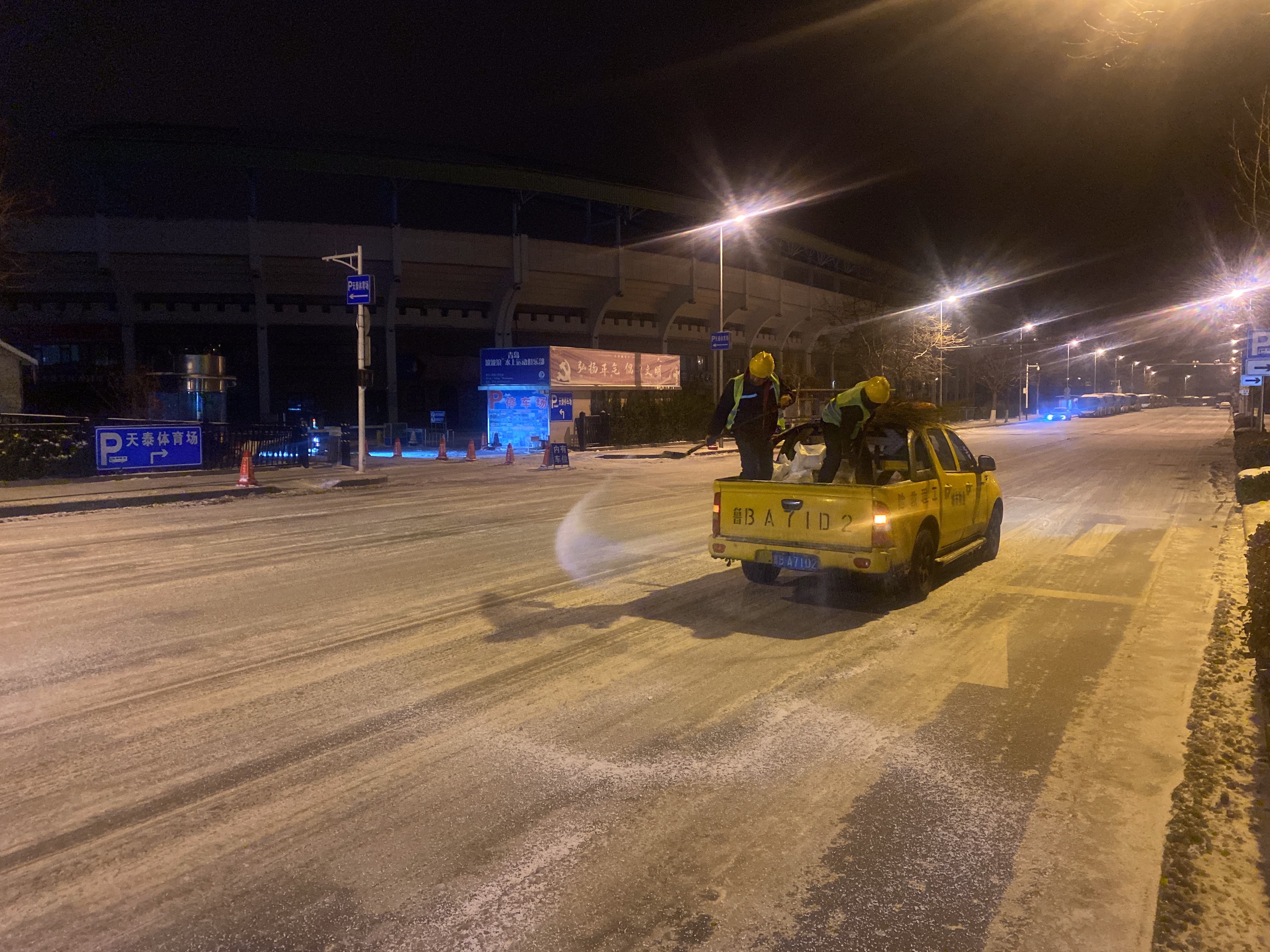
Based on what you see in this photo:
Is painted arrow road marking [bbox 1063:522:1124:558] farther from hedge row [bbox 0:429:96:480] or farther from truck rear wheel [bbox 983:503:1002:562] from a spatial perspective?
hedge row [bbox 0:429:96:480]

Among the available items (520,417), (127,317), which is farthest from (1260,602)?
(127,317)

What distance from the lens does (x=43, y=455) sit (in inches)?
794

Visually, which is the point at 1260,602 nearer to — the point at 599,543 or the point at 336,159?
the point at 599,543

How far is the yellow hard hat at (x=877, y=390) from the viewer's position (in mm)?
8570

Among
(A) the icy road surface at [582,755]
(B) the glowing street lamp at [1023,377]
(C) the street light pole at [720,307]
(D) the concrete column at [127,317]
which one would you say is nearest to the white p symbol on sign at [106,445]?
(A) the icy road surface at [582,755]

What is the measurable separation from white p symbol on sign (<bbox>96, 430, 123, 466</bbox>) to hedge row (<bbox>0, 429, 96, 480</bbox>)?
0.32m

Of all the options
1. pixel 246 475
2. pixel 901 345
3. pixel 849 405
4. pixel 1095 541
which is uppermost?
pixel 901 345

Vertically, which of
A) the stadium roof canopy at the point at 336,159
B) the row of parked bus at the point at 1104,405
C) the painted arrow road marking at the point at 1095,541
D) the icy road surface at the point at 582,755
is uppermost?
the stadium roof canopy at the point at 336,159

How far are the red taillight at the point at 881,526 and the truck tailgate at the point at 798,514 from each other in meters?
0.04

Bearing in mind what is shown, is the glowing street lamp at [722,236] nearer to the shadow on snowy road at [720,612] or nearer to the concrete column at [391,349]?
the concrete column at [391,349]

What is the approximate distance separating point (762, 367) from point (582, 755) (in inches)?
225

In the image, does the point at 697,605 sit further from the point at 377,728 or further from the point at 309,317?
the point at 309,317

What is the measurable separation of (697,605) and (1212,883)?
206 inches

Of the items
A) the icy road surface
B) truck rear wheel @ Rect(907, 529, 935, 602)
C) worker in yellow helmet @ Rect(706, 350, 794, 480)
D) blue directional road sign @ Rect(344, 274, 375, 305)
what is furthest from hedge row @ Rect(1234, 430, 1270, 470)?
blue directional road sign @ Rect(344, 274, 375, 305)
